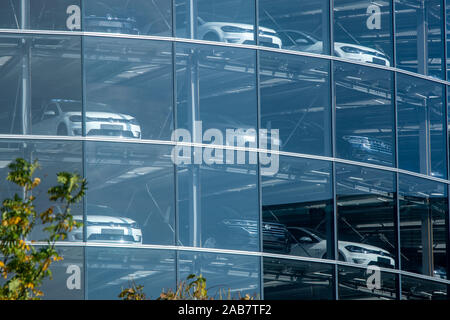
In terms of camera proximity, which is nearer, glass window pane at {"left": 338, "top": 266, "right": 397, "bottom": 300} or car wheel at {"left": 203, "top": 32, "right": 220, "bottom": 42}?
car wheel at {"left": 203, "top": 32, "right": 220, "bottom": 42}

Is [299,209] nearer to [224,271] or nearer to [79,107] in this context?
[224,271]

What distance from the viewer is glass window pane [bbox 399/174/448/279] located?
17.1m

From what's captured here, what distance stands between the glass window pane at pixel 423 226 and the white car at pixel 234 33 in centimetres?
385

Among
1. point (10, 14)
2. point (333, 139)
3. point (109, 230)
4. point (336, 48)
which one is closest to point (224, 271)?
point (109, 230)

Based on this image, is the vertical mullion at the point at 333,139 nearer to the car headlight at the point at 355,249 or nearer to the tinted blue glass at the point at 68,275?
the car headlight at the point at 355,249

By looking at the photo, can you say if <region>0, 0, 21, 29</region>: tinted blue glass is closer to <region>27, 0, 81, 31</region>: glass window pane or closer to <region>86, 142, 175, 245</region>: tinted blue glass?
<region>27, 0, 81, 31</region>: glass window pane

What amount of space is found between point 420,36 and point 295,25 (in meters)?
3.27

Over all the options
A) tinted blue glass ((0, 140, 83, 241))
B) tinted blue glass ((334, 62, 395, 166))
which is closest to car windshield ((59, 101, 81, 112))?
tinted blue glass ((0, 140, 83, 241))

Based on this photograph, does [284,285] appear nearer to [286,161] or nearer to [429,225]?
[286,161]

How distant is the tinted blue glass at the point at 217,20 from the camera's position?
15719mm

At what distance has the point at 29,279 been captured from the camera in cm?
892

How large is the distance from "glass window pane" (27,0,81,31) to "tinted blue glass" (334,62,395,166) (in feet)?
16.3

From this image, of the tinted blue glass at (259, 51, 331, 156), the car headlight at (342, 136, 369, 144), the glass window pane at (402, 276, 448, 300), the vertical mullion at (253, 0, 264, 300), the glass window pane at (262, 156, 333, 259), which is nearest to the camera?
the vertical mullion at (253, 0, 264, 300)

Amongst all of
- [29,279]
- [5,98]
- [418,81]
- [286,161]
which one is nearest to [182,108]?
[286,161]
